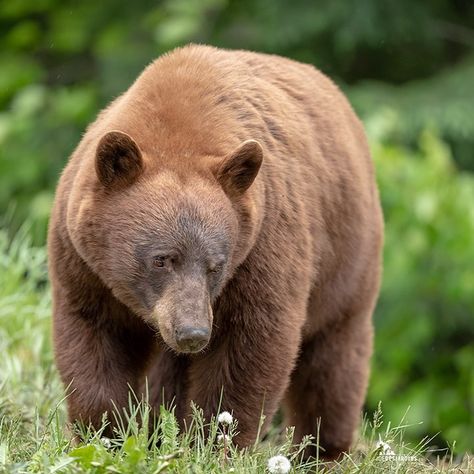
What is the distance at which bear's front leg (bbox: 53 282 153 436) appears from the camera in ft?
16.9

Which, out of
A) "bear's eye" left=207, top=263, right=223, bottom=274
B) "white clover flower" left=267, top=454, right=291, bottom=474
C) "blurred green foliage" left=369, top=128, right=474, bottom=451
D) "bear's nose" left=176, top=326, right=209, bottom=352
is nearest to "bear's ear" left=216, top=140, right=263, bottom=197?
"bear's eye" left=207, top=263, right=223, bottom=274

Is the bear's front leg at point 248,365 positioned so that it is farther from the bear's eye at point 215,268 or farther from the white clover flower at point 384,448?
the white clover flower at point 384,448

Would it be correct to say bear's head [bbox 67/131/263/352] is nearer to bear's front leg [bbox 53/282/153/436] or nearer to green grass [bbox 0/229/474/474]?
bear's front leg [bbox 53/282/153/436]

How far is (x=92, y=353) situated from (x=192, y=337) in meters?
0.81

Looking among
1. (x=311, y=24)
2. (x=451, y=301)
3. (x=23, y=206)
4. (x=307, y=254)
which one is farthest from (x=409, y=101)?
(x=307, y=254)

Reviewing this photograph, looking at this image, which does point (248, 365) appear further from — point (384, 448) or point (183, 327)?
point (384, 448)

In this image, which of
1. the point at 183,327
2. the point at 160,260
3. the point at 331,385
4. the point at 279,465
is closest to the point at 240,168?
the point at 160,260

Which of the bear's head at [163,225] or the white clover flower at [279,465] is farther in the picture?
the bear's head at [163,225]

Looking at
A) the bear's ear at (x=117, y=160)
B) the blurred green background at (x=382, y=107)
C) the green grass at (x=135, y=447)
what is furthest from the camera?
the blurred green background at (x=382, y=107)

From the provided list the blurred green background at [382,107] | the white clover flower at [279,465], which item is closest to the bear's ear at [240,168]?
the white clover flower at [279,465]

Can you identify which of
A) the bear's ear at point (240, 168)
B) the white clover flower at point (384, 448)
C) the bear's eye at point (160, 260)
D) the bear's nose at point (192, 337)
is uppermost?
the bear's ear at point (240, 168)

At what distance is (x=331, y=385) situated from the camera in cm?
618

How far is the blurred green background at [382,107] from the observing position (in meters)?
9.80

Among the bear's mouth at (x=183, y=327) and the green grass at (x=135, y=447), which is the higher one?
the bear's mouth at (x=183, y=327)
